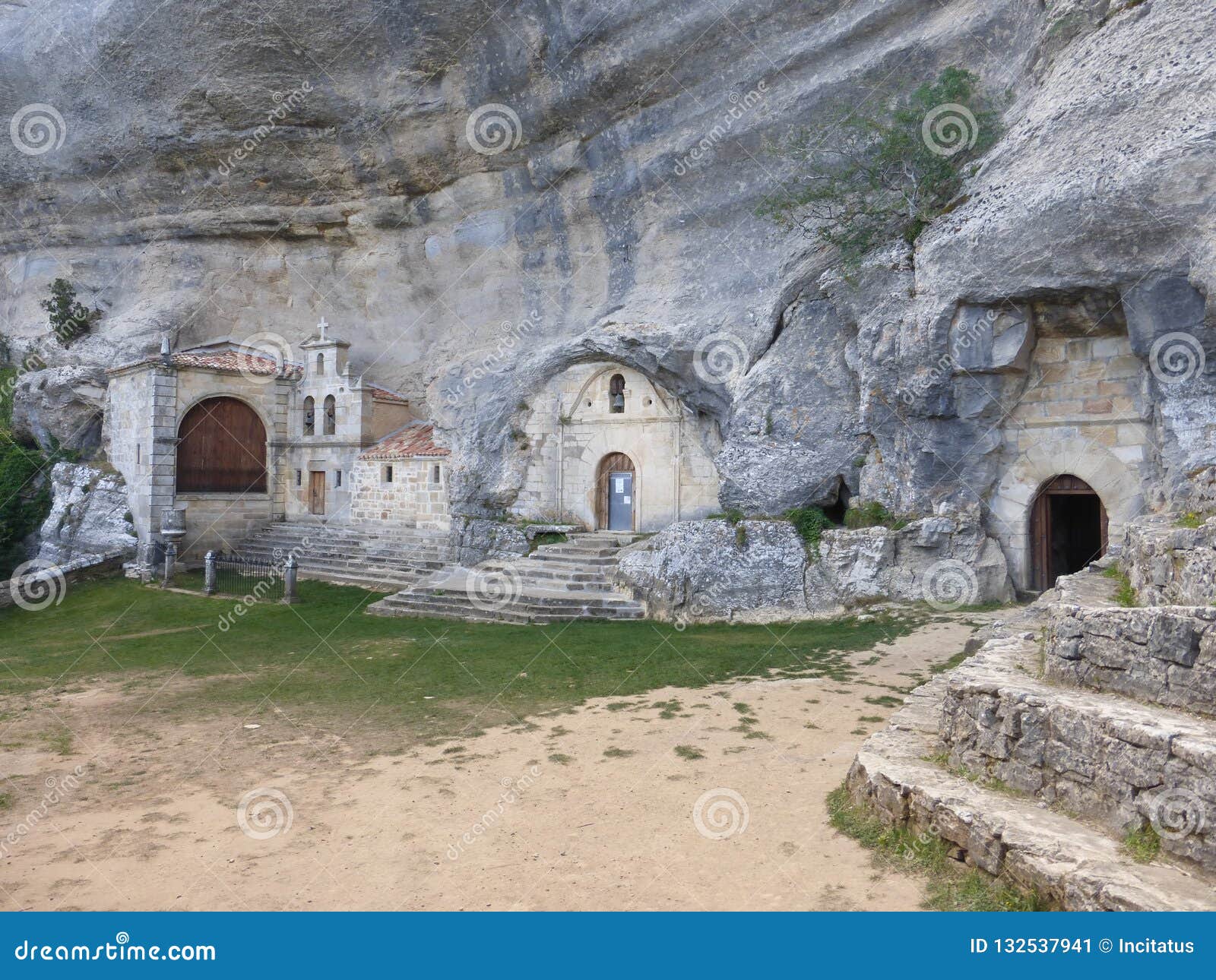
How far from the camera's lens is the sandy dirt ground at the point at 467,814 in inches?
208

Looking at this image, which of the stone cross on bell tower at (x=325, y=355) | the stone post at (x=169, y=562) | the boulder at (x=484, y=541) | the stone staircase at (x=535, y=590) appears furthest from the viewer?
the stone cross on bell tower at (x=325, y=355)

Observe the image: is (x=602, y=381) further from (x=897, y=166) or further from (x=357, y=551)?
(x=897, y=166)

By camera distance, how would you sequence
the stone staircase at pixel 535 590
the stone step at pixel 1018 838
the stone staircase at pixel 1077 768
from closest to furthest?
the stone step at pixel 1018 838 < the stone staircase at pixel 1077 768 < the stone staircase at pixel 535 590

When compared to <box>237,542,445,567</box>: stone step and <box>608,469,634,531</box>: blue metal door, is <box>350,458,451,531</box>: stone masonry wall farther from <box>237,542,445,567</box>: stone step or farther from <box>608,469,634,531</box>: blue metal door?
<box>608,469,634,531</box>: blue metal door

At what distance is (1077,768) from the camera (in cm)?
505

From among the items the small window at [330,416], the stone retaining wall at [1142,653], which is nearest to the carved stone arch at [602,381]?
the small window at [330,416]

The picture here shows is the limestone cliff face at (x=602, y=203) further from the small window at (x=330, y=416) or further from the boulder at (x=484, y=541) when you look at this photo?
the small window at (x=330, y=416)

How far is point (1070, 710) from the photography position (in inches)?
203

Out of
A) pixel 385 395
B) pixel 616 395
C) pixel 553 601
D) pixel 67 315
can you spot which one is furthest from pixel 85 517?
pixel 553 601

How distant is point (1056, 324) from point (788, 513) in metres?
5.51

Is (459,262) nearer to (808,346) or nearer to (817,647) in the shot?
(808,346)

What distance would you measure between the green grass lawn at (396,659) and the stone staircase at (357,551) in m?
2.92

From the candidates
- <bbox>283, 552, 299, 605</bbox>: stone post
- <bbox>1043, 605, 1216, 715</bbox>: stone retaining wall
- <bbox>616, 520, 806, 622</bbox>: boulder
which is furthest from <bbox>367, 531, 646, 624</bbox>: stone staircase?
<bbox>1043, 605, 1216, 715</bbox>: stone retaining wall

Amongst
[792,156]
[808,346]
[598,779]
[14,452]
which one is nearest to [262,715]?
Answer: [598,779]
